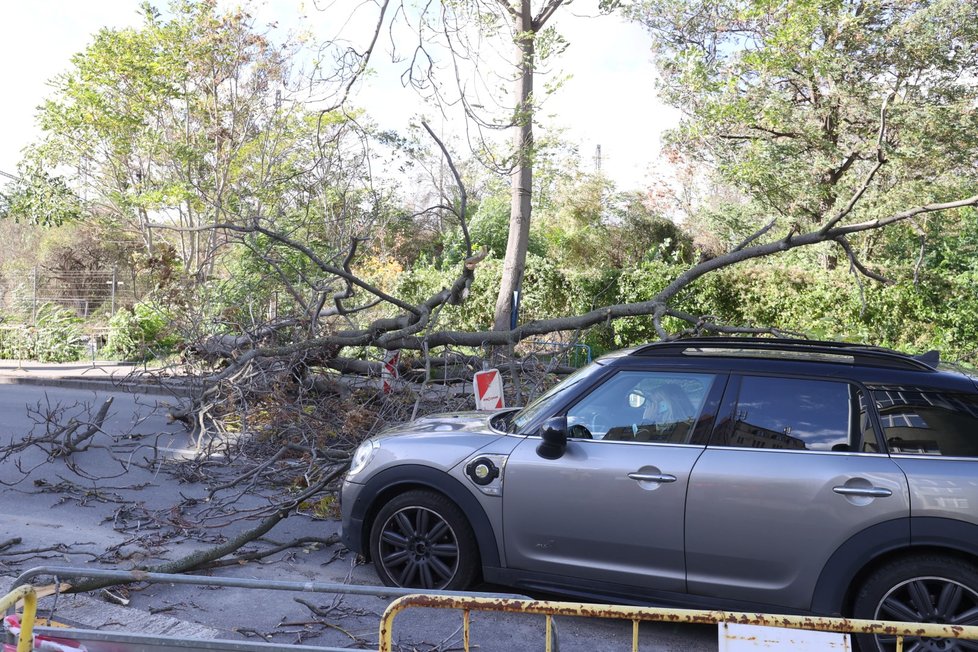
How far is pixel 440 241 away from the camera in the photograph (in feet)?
96.1

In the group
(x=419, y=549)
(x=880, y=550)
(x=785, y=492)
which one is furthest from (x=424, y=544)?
(x=880, y=550)

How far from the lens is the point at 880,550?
377cm

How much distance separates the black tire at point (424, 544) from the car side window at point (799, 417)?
60.6 inches

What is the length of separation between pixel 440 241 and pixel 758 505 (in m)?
25.8

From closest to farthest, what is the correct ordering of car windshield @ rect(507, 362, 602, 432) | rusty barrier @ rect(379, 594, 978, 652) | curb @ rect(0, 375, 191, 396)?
1. rusty barrier @ rect(379, 594, 978, 652)
2. car windshield @ rect(507, 362, 602, 432)
3. curb @ rect(0, 375, 191, 396)

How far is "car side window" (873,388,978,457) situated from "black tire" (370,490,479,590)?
231cm

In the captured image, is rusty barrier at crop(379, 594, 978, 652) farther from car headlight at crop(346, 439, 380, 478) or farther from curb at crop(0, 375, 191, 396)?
curb at crop(0, 375, 191, 396)

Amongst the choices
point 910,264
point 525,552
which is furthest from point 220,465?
point 910,264

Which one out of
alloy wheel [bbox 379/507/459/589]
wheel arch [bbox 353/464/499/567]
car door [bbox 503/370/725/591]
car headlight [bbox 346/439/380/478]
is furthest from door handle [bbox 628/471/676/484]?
car headlight [bbox 346/439/380/478]

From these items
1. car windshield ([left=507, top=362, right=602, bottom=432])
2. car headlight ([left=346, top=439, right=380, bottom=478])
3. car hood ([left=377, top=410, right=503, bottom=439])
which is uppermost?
car windshield ([left=507, top=362, right=602, bottom=432])

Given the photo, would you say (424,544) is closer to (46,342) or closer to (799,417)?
(799,417)

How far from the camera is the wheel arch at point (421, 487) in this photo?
15.0ft

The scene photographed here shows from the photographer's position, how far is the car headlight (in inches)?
196

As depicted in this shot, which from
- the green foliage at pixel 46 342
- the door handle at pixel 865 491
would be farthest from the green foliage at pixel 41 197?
the door handle at pixel 865 491
